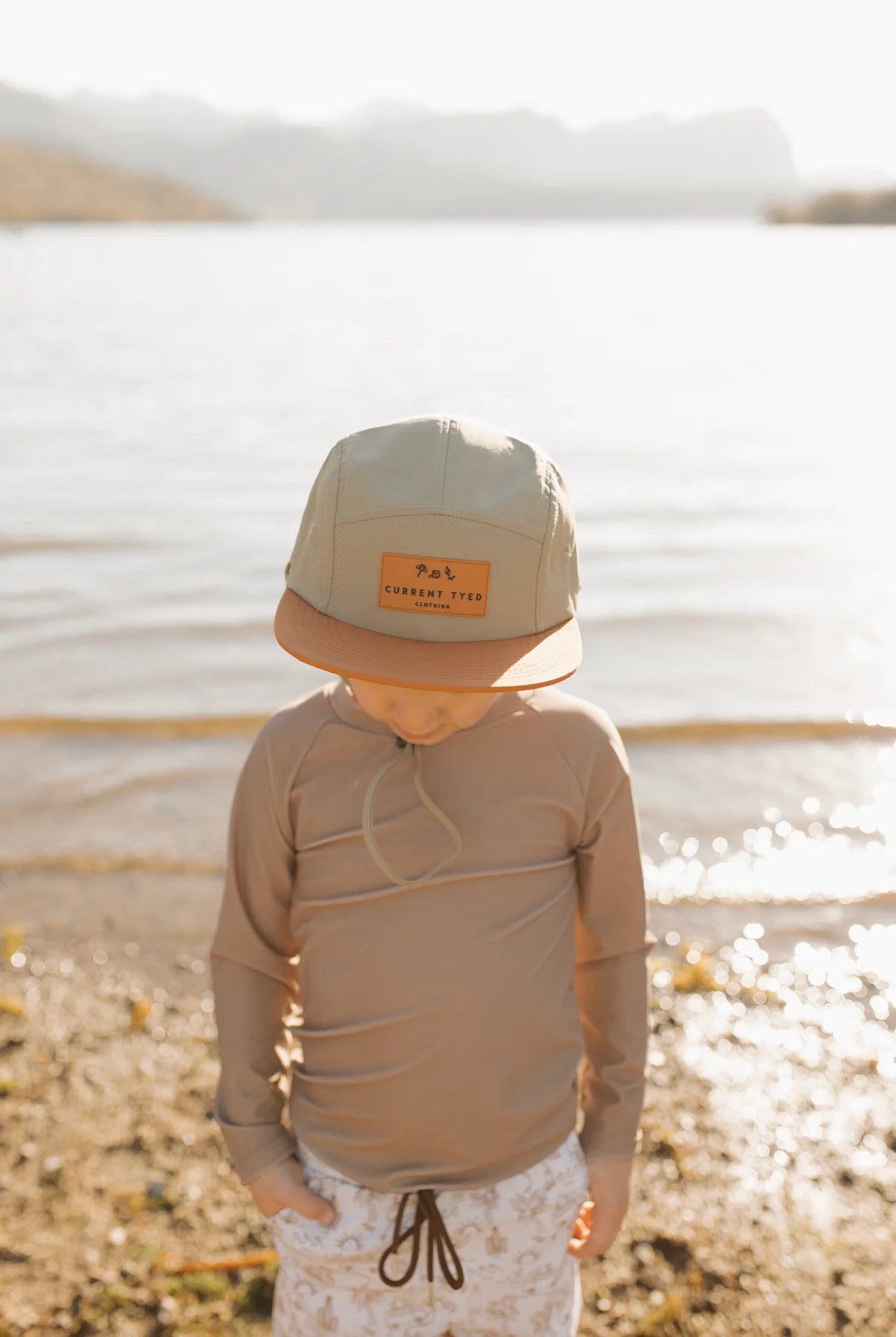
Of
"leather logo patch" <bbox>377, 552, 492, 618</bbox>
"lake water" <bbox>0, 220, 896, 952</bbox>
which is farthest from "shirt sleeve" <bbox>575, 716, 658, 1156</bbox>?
"lake water" <bbox>0, 220, 896, 952</bbox>

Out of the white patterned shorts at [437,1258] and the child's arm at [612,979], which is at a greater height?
the child's arm at [612,979]

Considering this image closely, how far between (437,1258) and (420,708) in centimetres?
82

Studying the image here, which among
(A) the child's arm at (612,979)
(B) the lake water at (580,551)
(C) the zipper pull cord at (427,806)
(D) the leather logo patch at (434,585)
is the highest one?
(D) the leather logo patch at (434,585)

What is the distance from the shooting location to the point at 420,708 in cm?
157

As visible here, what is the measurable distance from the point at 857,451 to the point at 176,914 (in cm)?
1150

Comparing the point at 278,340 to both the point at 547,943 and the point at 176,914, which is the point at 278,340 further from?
the point at 547,943

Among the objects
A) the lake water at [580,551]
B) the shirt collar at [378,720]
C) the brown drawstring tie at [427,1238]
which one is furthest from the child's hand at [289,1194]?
the lake water at [580,551]

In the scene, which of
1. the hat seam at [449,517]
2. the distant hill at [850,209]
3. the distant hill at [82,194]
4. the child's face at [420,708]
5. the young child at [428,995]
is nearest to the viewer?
the hat seam at [449,517]

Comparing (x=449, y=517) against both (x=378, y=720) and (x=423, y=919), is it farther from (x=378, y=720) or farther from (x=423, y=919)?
(x=423, y=919)

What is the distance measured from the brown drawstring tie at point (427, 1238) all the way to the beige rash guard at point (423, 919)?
0.10 ft

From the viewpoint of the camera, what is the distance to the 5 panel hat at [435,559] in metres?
1.43

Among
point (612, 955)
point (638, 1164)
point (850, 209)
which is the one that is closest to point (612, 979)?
point (612, 955)

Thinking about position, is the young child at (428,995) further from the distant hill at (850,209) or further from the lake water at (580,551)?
the distant hill at (850,209)

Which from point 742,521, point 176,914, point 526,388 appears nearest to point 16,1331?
point 176,914
